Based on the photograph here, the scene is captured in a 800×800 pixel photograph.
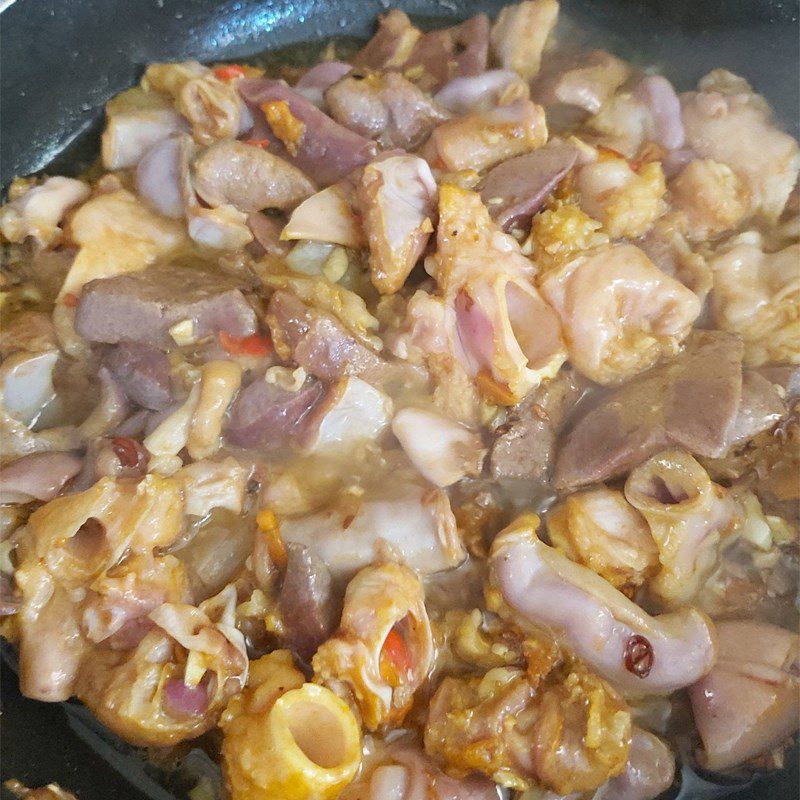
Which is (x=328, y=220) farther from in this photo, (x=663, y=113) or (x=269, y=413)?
(x=663, y=113)

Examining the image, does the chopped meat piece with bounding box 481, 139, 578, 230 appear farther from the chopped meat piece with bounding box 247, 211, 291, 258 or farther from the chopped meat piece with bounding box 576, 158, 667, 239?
the chopped meat piece with bounding box 247, 211, 291, 258

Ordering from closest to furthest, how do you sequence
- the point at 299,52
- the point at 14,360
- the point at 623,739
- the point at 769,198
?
the point at 623,739, the point at 14,360, the point at 769,198, the point at 299,52

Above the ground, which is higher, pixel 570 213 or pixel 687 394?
pixel 570 213

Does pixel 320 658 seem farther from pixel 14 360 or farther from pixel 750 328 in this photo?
pixel 750 328

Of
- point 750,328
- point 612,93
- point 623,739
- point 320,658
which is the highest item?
point 612,93

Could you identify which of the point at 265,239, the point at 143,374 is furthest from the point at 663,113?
the point at 143,374

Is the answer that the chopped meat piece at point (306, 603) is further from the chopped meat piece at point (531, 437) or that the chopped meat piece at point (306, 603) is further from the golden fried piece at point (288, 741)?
the chopped meat piece at point (531, 437)

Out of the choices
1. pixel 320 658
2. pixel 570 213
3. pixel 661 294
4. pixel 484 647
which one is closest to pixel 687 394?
pixel 661 294
